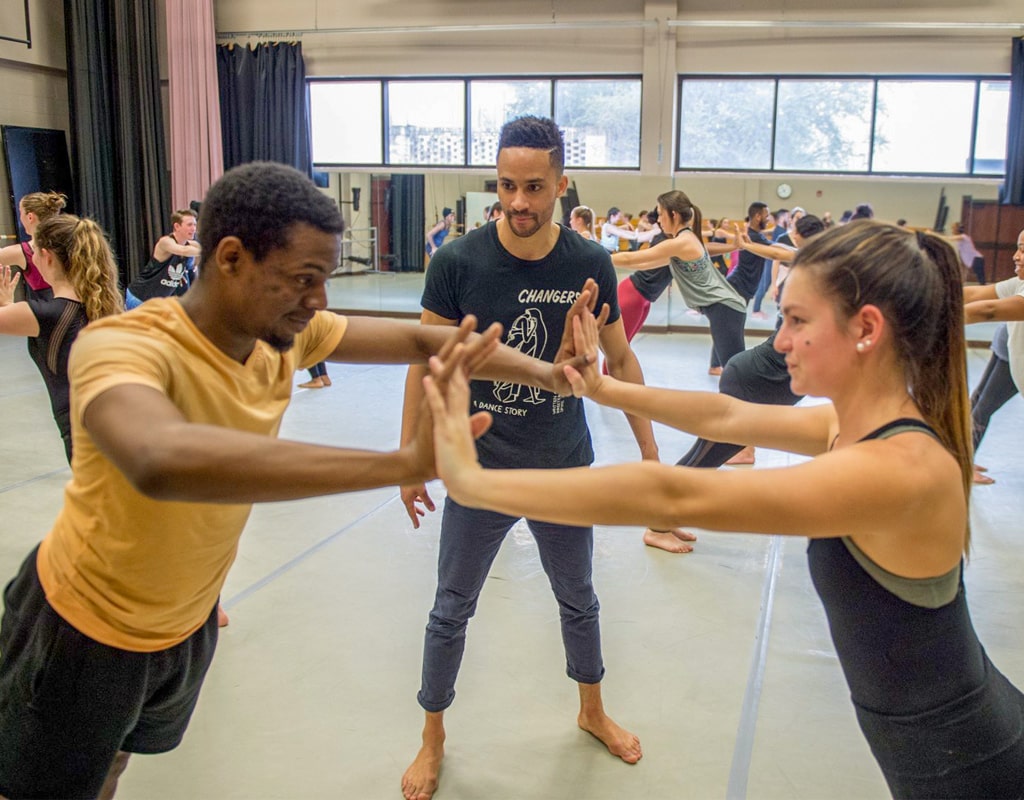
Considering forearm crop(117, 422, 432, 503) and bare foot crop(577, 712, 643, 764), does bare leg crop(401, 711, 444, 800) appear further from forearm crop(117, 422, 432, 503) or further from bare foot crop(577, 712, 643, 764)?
forearm crop(117, 422, 432, 503)

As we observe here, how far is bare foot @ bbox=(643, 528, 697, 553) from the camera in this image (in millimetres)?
4145

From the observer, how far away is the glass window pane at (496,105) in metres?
11.3

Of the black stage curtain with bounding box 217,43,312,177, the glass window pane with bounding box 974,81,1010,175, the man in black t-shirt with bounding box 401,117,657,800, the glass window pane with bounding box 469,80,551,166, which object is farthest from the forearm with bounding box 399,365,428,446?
the glass window pane with bounding box 974,81,1010,175

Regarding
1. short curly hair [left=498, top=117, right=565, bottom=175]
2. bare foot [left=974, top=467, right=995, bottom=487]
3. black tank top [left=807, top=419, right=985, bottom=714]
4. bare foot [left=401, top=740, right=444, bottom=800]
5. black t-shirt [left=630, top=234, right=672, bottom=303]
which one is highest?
short curly hair [left=498, top=117, right=565, bottom=175]

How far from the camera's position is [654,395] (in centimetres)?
191

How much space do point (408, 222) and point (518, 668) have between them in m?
9.81

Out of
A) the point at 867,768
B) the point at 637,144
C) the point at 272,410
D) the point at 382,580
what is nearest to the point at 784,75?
the point at 637,144

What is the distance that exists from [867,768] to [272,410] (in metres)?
1.94

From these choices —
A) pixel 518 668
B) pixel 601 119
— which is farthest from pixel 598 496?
pixel 601 119

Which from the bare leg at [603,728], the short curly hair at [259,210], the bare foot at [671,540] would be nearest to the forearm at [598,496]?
the short curly hair at [259,210]

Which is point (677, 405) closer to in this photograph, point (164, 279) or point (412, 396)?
point (412, 396)

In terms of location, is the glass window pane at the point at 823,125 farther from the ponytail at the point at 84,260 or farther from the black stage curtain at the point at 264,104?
the ponytail at the point at 84,260

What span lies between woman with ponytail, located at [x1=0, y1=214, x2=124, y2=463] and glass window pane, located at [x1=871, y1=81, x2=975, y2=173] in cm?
954

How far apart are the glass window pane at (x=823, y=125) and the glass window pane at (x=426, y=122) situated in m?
3.89
